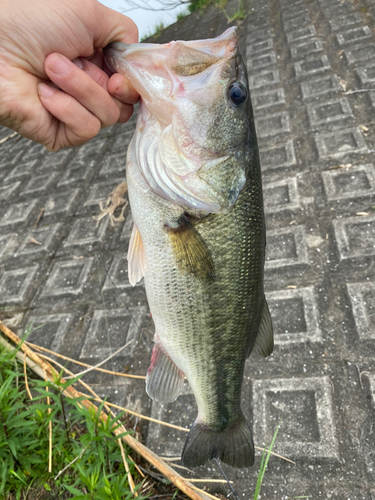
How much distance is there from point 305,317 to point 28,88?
78.6 inches

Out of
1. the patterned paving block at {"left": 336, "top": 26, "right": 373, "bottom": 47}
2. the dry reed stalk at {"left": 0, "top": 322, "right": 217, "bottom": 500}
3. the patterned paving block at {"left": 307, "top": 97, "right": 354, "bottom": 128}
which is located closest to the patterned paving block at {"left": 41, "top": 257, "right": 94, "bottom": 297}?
the dry reed stalk at {"left": 0, "top": 322, "right": 217, "bottom": 500}

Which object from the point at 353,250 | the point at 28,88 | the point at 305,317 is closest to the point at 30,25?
the point at 28,88

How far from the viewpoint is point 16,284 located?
3230mm

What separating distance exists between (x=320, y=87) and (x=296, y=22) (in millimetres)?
2208

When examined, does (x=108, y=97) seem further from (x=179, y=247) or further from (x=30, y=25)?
(x=179, y=247)

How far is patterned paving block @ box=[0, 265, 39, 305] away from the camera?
10.2ft

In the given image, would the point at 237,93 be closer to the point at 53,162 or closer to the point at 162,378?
the point at 162,378

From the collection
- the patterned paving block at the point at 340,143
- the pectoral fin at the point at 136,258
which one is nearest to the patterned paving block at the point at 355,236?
the patterned paving block at the point at 340,143

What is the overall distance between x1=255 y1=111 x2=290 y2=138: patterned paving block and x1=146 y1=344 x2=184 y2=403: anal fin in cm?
297

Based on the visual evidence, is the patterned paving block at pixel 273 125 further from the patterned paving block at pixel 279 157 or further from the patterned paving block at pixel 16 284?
the patterned paving block at pixel 16 284

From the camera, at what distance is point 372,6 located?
4852mm

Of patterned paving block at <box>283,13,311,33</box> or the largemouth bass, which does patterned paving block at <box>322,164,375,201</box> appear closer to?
the largemouth bass

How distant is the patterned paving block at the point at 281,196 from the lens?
2.99m

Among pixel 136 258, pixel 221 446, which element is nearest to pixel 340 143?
pixel 136 258
